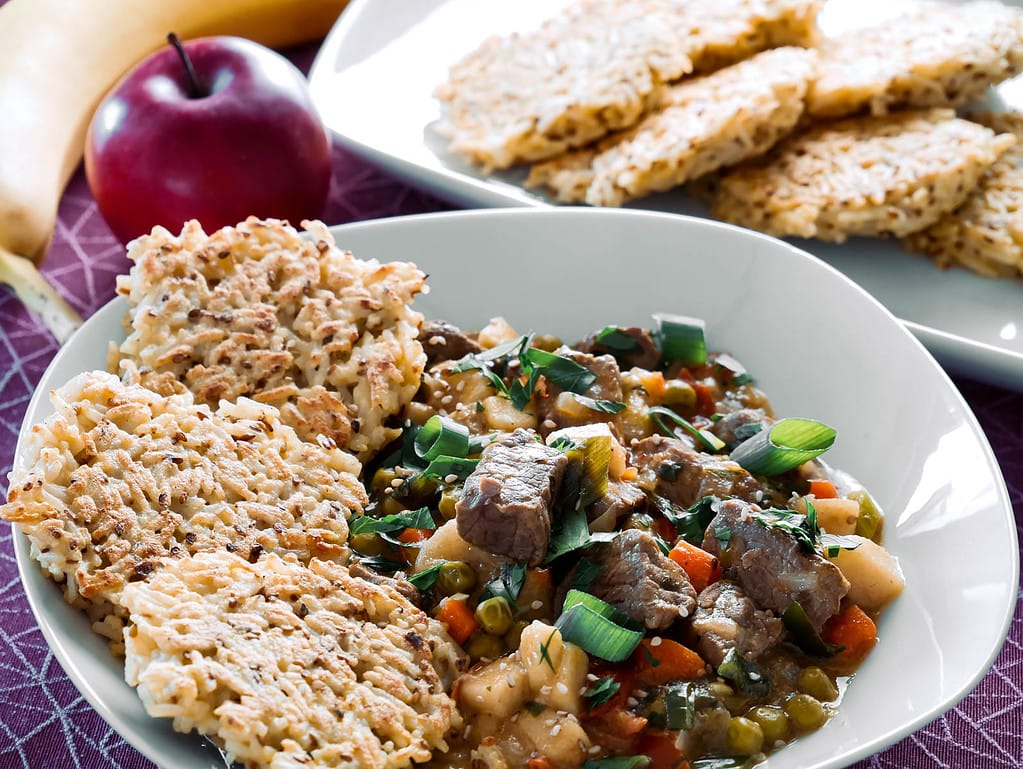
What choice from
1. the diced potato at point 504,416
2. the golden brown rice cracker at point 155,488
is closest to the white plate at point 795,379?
the golden brown rice cracker at point 155,488


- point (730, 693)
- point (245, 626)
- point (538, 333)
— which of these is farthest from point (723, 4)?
point (245, 626)

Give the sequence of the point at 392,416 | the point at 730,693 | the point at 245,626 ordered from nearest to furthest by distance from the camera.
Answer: the point at 245,626
the point at 730,693
the point at 392,416

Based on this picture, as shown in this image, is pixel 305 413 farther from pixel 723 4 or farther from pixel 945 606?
pixel 723 4

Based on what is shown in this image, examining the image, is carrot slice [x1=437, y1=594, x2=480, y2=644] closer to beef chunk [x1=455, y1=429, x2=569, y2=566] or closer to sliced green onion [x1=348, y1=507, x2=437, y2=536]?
beef chunk [x1=455, y1=429, x2=569, y2=566]

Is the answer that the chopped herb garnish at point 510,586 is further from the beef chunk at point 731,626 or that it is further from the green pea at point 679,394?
the green pea at point 679,394

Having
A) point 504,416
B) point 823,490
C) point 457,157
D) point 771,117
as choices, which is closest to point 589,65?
point 457,157
